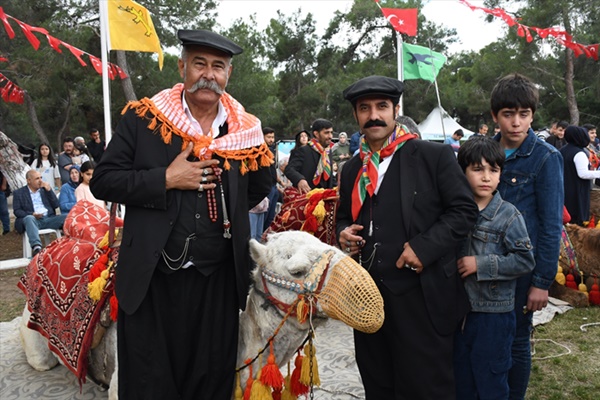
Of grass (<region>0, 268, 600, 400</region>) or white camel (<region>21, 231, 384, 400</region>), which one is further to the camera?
grass (<region>0, 268, 600, 400</region>)

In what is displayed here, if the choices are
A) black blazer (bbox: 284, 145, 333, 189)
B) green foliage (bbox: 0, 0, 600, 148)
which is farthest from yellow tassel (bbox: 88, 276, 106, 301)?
green foliage (bbox: 0, 0, 600, 148)

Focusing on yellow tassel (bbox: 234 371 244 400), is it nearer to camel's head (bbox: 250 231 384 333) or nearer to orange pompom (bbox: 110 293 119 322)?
camel's head (bbox: 250 231 384 333)

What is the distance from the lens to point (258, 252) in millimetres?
2588

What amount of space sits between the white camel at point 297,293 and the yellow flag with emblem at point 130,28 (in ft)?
21.3

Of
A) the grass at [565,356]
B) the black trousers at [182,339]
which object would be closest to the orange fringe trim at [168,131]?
the black trousers at [182,339]

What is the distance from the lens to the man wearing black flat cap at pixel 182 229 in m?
2.33

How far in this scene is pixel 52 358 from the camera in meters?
4.21

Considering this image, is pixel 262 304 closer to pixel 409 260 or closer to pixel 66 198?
pixel 409 260

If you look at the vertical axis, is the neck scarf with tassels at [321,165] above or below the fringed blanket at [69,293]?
above

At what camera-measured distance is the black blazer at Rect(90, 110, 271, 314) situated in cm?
229

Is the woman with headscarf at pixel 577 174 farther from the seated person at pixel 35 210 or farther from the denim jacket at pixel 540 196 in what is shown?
the seated person at pixel 35 210

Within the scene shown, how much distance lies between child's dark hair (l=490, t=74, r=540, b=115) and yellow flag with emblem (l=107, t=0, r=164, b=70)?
647cm

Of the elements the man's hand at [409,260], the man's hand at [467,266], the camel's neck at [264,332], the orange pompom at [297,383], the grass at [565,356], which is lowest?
the grass at [565,356]

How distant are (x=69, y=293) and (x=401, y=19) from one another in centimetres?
1146
